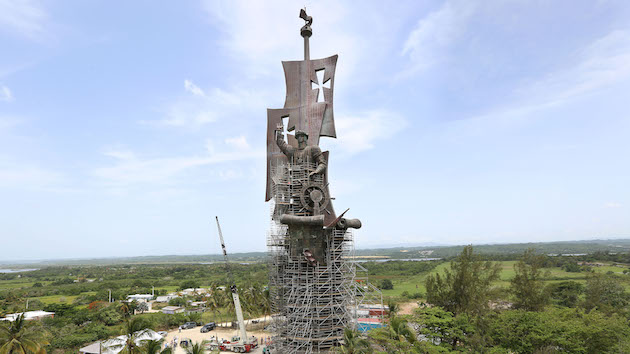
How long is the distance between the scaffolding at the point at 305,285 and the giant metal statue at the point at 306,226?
0.07 metres

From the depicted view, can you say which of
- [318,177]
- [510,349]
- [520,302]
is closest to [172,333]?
[318,177]

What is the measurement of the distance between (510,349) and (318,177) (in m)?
18.4

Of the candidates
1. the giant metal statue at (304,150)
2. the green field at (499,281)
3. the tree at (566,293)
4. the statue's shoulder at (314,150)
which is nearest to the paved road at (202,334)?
the giant metal statue at (304,150)

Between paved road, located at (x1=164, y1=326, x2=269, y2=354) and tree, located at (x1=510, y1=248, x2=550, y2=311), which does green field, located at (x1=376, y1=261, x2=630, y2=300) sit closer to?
tree, located at (x1=510, y1=248, x2=550, y2=311)

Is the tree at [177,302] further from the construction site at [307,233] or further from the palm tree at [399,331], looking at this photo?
the palm tree at [399,331]

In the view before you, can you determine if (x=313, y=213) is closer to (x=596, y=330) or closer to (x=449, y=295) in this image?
(x=449, y=295)

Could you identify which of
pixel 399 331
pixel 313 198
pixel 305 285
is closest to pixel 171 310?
pixel 305 285

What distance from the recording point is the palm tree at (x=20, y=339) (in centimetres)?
1700

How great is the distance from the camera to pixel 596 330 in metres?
20.4

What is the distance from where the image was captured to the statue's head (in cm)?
2908

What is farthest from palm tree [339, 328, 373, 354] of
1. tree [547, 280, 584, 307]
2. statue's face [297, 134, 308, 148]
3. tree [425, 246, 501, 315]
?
tree [547, 280, 584, 307]

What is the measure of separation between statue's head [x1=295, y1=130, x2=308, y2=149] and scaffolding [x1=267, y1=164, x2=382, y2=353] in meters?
1.89

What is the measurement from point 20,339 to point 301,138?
22045 millimetres

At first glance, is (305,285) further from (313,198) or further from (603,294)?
(603,294)
